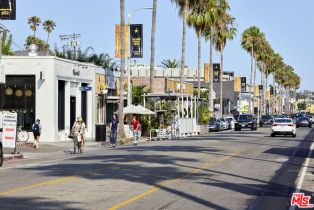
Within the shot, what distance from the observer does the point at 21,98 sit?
144 ft

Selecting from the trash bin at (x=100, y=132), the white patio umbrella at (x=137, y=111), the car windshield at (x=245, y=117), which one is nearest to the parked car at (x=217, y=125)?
the car windshield at (x=245, y=117)

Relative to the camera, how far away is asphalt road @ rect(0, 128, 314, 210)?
13.7m

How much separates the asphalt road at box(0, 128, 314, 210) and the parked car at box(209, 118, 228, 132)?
4406 centimetres

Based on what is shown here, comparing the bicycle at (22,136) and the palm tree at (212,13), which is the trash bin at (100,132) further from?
the palm tree at (212,13)

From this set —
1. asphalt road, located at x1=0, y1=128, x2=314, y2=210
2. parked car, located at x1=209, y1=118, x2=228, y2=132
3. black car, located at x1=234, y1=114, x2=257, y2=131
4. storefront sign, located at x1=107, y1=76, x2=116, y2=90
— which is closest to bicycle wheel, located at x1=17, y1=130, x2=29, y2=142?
asphalt road, located at x1=0, y1=128, x2=314, y2=210

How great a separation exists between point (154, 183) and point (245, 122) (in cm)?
5417

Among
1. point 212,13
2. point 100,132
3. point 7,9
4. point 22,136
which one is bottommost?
point 22,136

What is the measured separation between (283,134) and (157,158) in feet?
92.3

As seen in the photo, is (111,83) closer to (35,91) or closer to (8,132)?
(35,91)

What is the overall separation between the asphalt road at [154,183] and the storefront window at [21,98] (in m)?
17.1

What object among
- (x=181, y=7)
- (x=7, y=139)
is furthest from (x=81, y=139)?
(x=181, y=7)

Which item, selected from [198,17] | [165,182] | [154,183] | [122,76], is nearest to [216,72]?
[198,17]

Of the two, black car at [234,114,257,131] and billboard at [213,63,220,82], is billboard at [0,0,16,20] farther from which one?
billboard at [213,63,220,82]

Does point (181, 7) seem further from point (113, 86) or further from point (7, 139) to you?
point (7, 139)
